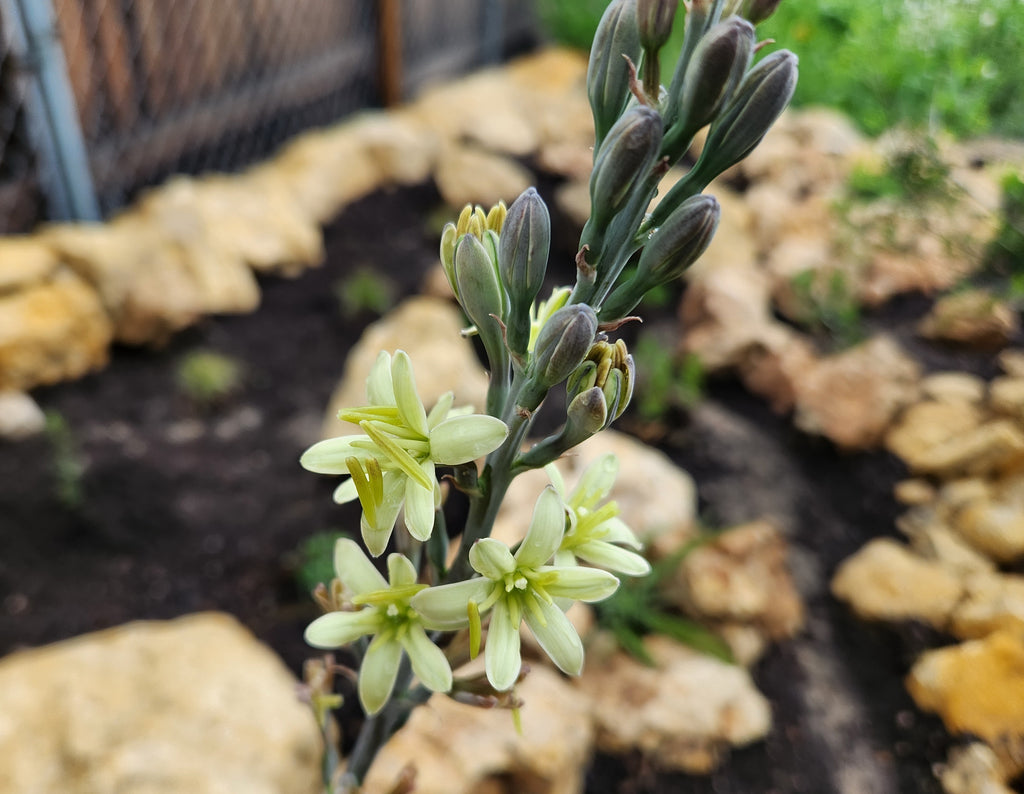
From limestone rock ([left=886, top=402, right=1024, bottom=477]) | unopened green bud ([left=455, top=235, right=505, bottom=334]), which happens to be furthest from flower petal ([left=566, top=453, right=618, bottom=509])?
limestone rock ([left=886, top=402, right=1024, bottom=477])

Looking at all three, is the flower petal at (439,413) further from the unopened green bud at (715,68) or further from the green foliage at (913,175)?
the green foliage at (913,175)

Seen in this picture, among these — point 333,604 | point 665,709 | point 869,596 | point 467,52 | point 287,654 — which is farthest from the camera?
point 467,52

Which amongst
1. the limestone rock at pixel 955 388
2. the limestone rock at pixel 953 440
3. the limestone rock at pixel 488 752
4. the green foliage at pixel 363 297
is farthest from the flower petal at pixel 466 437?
the green foliage at pixel 363 297

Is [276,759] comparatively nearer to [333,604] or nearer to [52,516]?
[333,604]

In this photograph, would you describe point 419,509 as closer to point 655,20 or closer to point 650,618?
point 655,20

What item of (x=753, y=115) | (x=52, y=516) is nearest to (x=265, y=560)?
(x=52, y=516)

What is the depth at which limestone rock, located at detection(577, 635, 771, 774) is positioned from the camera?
2.23 m

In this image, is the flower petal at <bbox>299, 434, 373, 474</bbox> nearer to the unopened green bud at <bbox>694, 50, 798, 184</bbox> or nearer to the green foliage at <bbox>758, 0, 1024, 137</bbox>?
the unopened green bud at <bbox>694, 50, 798, 184</bbox>

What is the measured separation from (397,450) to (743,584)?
6.44 ft

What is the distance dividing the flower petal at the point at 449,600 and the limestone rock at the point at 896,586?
206cm

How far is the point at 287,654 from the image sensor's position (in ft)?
7.97

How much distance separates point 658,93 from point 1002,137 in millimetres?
3031

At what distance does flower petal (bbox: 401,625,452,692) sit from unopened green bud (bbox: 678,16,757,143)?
795 millimetres

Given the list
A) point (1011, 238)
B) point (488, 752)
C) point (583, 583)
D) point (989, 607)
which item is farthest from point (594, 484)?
point (1011, 238)
